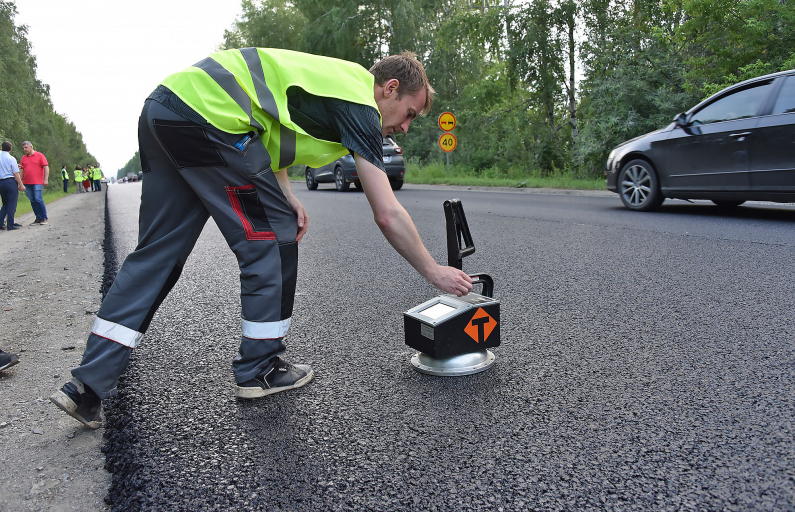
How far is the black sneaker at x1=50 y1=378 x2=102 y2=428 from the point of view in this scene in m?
2.01

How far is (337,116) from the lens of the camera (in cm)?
201

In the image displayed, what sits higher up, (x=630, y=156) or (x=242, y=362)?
(x=630, y=156)

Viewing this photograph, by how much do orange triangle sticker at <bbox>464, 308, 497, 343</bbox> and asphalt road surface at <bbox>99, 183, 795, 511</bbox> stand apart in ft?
0.56

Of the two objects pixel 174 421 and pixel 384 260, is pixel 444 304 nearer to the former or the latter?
pixel 174 421

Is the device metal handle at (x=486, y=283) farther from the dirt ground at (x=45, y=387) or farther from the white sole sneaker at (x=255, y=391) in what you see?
the dirt ground at (x=45, y=387)

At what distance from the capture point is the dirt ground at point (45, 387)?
1.72 meters

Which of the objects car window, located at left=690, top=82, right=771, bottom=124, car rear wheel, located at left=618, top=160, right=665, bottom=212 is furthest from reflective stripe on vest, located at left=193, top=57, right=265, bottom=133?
car rear wheel, located at left=618, top=160, right=665, bottom=212

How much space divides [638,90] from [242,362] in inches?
516

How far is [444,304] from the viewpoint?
8.26 feet

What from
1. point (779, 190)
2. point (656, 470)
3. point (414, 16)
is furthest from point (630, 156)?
point (414, 16)

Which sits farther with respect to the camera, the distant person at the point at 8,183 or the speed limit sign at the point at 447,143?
the speed limit sign at the point at 447,143

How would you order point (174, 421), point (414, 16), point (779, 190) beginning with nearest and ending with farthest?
point (174, 421) → point (779, 190) → point (414, 16)

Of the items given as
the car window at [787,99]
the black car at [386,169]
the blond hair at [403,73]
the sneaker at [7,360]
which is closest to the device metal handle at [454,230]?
the blond hair at [403,73]

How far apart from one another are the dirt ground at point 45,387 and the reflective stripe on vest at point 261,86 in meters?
1.24
